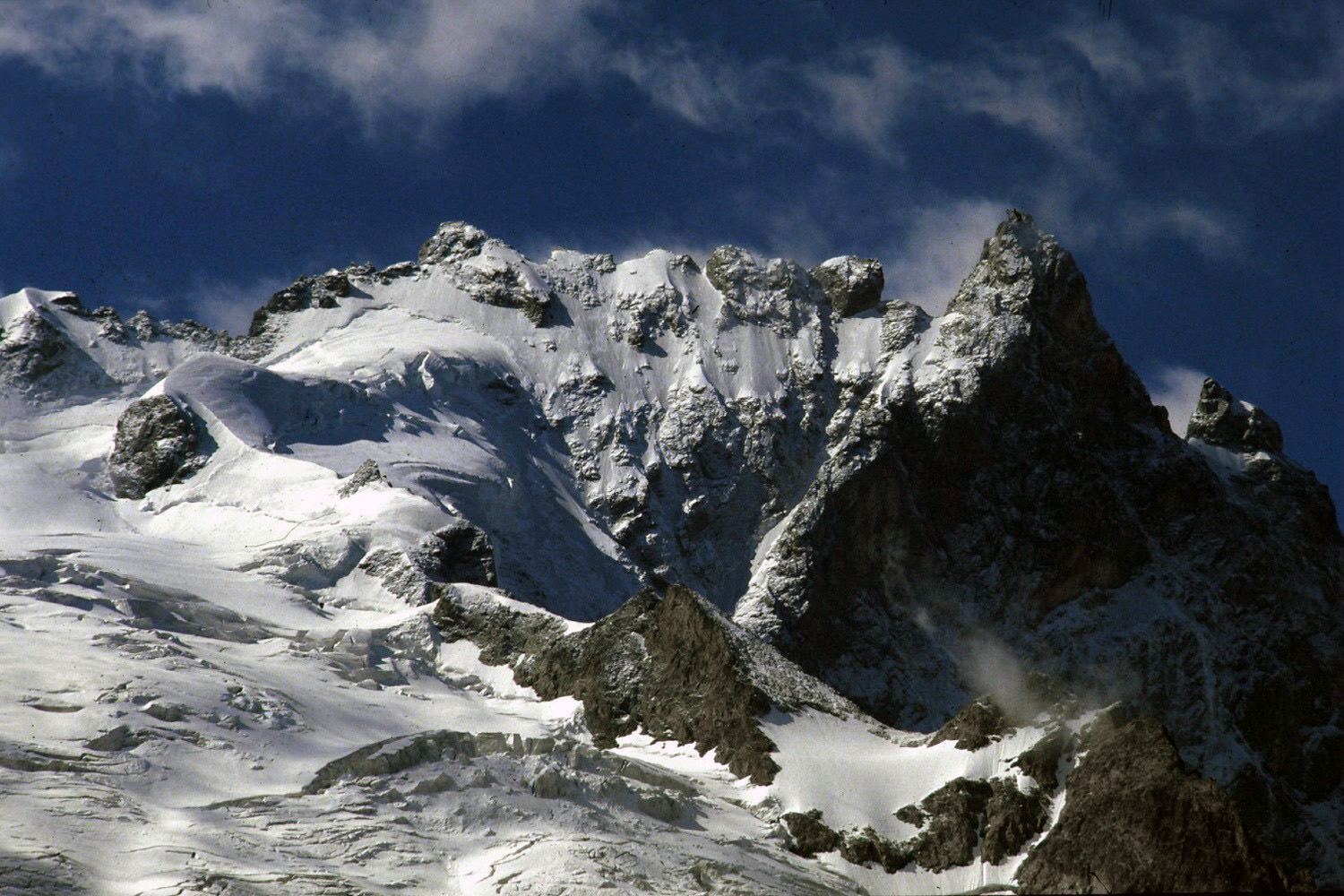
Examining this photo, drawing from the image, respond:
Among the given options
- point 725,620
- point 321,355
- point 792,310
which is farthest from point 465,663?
point 792,310

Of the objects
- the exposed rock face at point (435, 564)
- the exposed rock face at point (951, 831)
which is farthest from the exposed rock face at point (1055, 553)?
the exposed rock face at point (951, 831)

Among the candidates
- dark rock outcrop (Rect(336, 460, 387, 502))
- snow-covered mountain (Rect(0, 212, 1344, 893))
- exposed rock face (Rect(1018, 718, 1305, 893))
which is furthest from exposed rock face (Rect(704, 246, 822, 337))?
exposed rock face (Rect(1018, 718, 1305, 893))

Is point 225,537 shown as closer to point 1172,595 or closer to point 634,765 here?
point 634,765

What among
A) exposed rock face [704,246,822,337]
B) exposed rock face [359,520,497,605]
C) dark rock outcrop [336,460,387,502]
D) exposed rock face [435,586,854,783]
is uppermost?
exposed rock face [704,246,822,337]

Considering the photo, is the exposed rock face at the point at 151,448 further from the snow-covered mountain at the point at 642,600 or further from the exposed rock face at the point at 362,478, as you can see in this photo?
the exposed rock face at the point at 362,478

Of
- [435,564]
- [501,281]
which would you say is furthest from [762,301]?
[435,564]

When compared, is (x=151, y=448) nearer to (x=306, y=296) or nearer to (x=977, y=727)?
(x=306, y=296)

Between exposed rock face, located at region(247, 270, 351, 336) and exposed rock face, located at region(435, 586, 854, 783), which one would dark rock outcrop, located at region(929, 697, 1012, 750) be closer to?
exposed rock face, located at region(435, 586, 854, 783)
